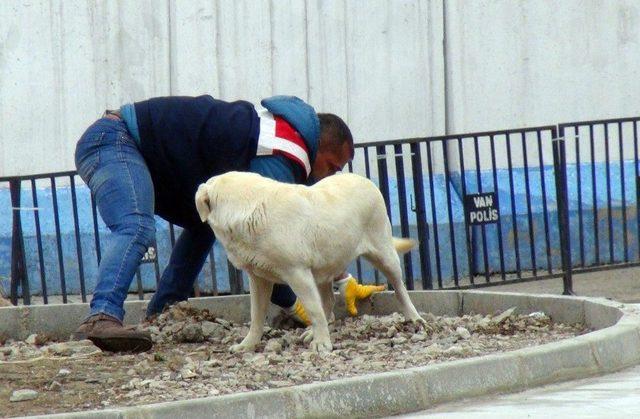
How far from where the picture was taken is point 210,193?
726cm

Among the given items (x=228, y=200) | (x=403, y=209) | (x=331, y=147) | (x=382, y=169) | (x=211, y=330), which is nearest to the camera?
(x=228, y=200)

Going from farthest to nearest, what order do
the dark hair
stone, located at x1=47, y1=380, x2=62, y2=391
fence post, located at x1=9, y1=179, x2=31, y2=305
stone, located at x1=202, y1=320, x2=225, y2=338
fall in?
fence post, located at x1=9, y1=179, x2=31, y2=305
stone, located at x1=202, y1=320, x2=225, y2=338
the dark hair
stone, located at x1=47, y1=380, x2=62, y2=391

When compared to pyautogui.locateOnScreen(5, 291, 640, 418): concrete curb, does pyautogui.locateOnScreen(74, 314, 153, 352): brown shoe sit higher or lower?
higher

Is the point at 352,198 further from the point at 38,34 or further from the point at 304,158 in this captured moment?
the point at 38,34

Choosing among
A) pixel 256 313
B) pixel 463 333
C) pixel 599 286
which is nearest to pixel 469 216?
pixel 599 286

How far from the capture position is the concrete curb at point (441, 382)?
593 centimetres

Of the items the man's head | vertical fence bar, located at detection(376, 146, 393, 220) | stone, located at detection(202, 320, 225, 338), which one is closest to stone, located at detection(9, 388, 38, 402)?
stone, located at detection(202, 320, 225, 338)

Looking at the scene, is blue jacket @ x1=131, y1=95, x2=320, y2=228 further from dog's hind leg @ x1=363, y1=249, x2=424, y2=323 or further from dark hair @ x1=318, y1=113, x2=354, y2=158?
dog's hind leg @ x1=363, y1=249, x2=424, y2=323

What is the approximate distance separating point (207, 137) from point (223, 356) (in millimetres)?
1138

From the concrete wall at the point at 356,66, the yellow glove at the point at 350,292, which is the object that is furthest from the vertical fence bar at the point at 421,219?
the yellow glove at the point at 350,292

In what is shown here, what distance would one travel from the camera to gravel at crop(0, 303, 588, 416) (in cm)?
645

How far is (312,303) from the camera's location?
7367 millimetres

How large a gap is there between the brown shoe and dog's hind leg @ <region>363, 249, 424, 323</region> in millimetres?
1223

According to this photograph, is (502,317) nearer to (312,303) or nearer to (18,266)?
(312,303)
